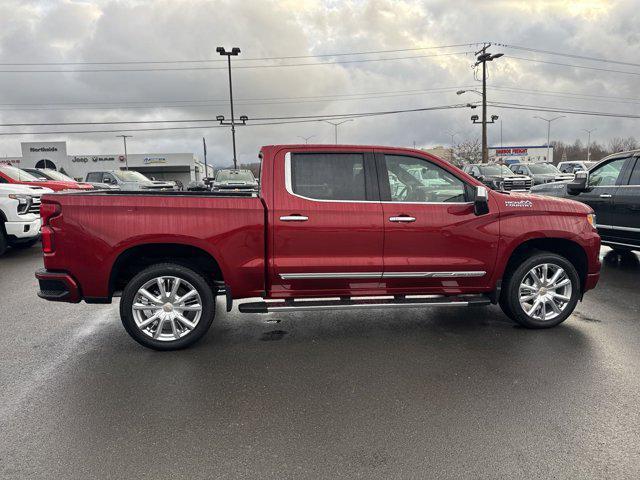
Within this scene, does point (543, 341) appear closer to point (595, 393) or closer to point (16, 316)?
point (595, 393)

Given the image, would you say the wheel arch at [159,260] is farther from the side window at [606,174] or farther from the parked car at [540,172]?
the parked car at [540,172]

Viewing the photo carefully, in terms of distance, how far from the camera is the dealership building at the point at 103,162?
56.6 m

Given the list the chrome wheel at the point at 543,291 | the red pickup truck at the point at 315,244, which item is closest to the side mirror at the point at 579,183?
the red pickup truck at the point at 315,244

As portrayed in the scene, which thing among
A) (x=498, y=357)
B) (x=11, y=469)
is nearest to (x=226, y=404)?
(x=11, y=469)

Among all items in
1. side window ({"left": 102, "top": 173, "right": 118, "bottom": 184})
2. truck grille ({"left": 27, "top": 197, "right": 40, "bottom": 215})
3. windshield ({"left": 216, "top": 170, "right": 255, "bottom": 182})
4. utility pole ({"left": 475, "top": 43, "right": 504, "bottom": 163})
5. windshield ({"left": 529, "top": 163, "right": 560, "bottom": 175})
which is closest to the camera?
truck grille ({"left": 27, "top": 197, "right": 40, "bottom": 215})

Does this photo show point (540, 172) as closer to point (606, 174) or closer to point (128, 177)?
point (606, 174)

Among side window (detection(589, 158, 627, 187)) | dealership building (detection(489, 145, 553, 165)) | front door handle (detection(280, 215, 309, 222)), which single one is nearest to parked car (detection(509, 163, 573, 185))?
side window (detection(589, 158, 627, 187))

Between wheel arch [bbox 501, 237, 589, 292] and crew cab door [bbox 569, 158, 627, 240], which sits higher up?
crew cab door [bbox 569, 158, 627, 240]

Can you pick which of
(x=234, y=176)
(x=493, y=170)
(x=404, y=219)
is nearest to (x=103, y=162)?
(x=234, y=176)

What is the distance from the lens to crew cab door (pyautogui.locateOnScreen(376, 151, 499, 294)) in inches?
180

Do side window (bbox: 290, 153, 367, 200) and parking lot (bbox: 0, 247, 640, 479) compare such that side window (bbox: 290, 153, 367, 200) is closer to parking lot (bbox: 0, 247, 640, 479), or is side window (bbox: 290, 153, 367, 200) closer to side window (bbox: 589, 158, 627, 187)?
parking lot (bbox: 0, 247, 640, 479)

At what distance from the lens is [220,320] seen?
5.46m

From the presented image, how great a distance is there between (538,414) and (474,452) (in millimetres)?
738

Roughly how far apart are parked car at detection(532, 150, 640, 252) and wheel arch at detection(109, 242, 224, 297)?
6589mm
